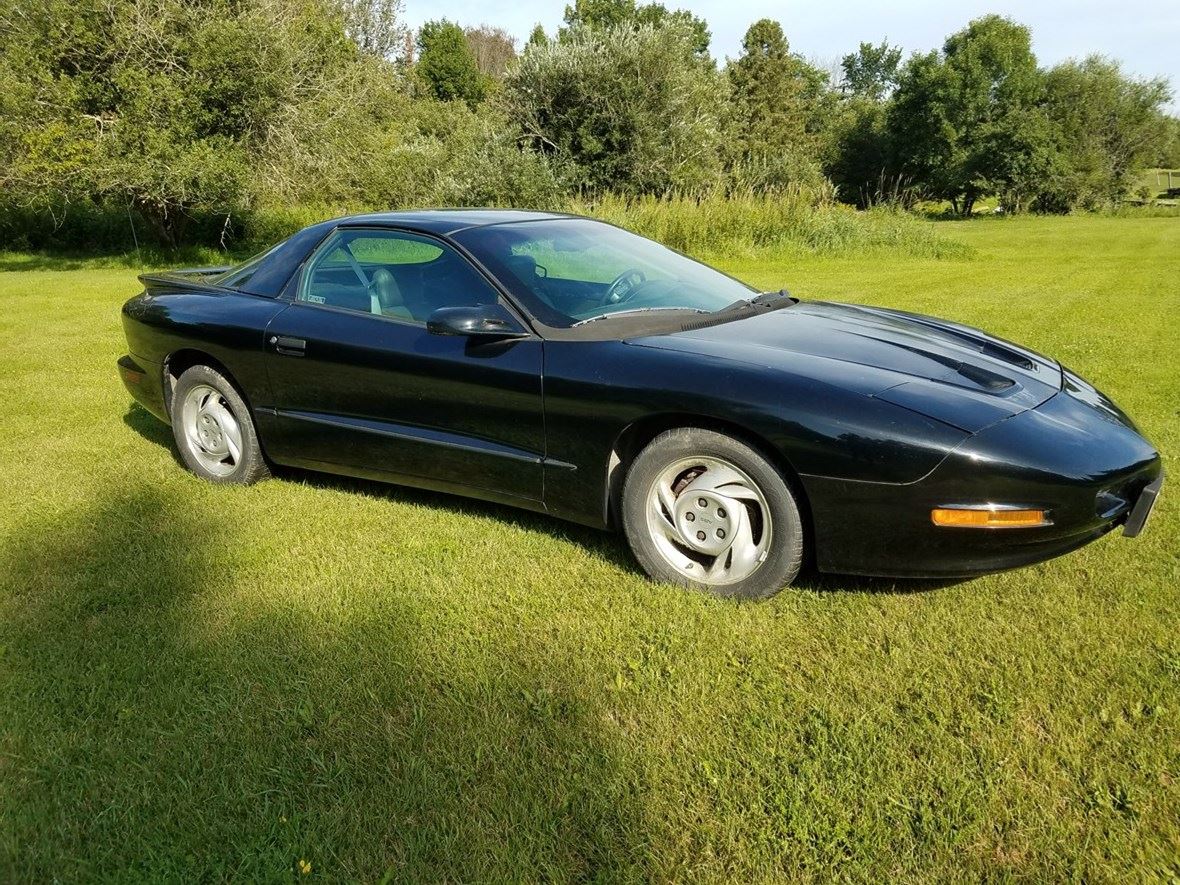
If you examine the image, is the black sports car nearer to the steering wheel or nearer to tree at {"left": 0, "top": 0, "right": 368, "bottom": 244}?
the steering wheel

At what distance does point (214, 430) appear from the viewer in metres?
4.20

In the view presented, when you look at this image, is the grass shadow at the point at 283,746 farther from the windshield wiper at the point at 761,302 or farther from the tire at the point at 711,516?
the windshield wiper at the point at 761,302

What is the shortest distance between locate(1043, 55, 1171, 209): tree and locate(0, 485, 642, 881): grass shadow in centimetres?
4365

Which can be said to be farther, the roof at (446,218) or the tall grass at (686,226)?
the tall grass at (686,226)

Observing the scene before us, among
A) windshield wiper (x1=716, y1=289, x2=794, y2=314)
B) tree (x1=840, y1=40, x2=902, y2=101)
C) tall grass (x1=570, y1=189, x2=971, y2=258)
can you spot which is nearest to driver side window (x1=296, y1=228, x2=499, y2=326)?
windshield wiper (x1=716, y1=289, x2=794, y2=314)

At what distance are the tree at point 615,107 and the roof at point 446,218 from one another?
16.0 m

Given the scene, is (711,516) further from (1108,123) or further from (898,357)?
(1108,123)

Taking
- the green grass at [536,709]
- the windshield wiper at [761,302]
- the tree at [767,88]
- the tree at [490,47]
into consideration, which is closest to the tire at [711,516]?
the green grass at [536,709]

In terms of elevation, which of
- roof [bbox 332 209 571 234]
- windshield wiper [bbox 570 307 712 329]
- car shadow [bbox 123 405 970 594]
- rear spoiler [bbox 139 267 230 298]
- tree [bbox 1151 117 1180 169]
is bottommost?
car shadow [bbox 123 405 970 594]

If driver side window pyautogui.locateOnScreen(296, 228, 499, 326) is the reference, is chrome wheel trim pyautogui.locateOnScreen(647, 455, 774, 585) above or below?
below

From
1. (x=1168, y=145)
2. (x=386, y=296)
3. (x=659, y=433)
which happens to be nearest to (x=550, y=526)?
(x=659, y=433)

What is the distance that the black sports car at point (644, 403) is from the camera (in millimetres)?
2506

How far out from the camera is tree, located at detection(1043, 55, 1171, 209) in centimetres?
3875

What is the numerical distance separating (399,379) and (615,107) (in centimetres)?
1771
